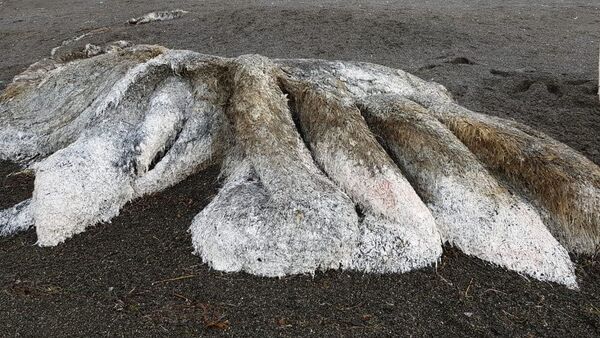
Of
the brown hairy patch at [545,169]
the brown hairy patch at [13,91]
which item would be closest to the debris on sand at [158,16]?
the brown hairy patch at [13,91]

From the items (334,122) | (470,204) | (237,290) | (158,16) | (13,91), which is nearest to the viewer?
(237,290)

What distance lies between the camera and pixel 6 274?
4867 mm

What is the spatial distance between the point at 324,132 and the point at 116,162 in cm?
207

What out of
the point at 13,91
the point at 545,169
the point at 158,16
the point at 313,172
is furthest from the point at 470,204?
the point at 158,16

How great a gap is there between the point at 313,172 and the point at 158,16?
13447mm

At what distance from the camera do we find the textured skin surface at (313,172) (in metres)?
4.66

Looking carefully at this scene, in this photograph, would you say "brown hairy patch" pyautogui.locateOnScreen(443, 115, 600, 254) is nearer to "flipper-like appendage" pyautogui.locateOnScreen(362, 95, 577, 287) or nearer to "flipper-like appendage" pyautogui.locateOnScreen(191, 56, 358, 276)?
"flipper-like appendage" pyautogui.locateOnScreen(362, 95, 577, 287)

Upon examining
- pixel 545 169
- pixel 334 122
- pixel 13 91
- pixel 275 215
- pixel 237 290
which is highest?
pixel 334 122

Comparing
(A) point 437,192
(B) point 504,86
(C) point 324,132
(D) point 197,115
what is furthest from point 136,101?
(B) point 504,86

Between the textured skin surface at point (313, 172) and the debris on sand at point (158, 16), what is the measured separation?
10392 millimetres

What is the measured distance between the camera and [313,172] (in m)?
5.14

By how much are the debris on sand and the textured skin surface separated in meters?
10.4

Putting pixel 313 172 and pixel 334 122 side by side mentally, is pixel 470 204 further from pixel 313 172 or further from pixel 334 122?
pixel 334 122

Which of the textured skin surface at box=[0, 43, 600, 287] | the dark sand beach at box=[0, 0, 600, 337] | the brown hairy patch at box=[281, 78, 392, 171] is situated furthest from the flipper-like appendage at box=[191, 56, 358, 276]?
the brown hairy patch at box=[281, 78, 392, 171]
